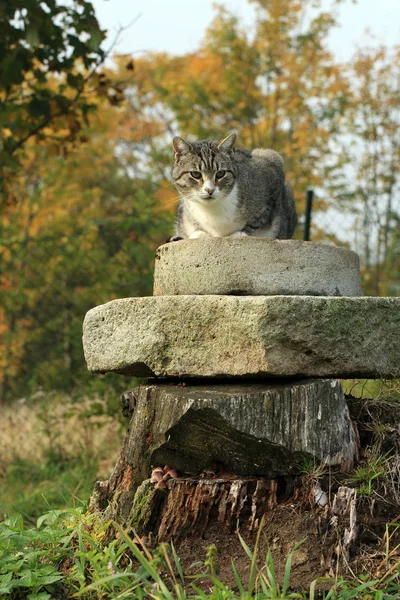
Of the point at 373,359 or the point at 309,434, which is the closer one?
the point at 309,434

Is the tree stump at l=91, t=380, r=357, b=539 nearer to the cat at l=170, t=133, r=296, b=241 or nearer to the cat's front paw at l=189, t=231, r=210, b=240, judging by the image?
the cat's front paw at l=189, t=231, r=210, b=240

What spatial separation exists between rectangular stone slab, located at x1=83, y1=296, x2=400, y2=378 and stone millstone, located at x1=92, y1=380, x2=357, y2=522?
0.12 metres

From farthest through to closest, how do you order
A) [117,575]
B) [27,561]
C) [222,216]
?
[222,216]
[27,561]
[117,575]

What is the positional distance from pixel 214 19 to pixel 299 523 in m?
12.6

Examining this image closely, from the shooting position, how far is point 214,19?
14062 mm

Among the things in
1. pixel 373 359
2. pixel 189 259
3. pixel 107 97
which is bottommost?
pixel 373 359

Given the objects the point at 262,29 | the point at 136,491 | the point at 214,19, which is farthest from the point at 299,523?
the point at 214,19

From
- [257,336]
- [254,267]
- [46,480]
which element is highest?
[254,267]

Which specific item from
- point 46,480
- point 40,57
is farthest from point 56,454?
point 40,57

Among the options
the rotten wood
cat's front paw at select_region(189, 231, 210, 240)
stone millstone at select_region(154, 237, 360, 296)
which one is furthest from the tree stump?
cat's front paw at select_region(189, 231, 210, 240)

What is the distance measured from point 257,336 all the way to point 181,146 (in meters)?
1.48

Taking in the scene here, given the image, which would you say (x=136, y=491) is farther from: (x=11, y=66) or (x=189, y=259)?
(x=11, y=66)

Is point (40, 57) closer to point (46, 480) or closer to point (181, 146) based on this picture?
point (181, 146)

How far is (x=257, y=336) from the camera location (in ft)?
10.9
